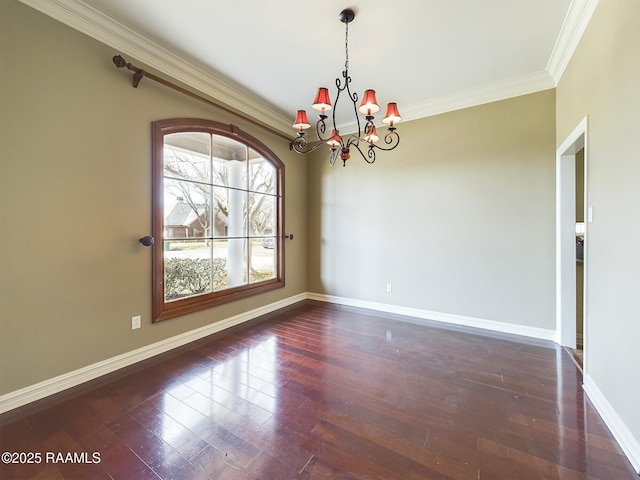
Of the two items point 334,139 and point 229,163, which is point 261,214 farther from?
point 334,139

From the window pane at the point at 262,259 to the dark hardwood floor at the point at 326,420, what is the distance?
1.36 m

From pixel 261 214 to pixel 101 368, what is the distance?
2555mm

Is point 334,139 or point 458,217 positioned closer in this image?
point 334,139

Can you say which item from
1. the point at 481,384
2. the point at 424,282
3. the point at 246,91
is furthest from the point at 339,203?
the point at 481,384

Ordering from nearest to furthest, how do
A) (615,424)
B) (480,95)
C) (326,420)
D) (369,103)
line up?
(615,424) → (326,420) → (369,103) → (480,95)

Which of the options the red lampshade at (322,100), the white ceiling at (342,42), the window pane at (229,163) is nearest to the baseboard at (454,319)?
the window pane at (229,163)

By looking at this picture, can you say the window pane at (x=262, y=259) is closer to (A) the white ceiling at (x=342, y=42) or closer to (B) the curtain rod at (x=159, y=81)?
(B) the curtain rod at (x=159, y=81)

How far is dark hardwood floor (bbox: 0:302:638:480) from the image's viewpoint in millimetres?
1408

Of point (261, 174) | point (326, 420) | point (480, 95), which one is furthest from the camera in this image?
point (261, 174)

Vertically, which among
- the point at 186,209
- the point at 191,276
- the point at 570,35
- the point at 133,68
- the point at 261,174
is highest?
the point at 570,35

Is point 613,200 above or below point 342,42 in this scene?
below

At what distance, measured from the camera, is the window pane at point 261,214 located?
12.8 feet

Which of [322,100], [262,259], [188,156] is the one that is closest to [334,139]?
[322,100]

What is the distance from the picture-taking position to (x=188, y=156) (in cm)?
304
